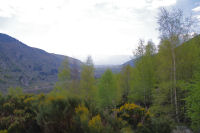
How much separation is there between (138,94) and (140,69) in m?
3.21

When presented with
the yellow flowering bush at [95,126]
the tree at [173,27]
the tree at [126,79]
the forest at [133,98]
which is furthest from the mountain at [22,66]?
the yellow flowering bush at [95,126]

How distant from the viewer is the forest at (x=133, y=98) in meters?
3.77

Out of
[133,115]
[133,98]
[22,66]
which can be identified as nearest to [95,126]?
[133,115]

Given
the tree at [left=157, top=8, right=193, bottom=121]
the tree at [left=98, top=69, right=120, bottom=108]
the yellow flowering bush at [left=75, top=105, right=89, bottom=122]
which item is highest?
the tree at [left=157, top=8, right=193, bottom=121]

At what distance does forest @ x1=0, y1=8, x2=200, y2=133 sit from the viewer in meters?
3.77

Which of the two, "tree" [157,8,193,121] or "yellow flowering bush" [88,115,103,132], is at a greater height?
"tree" [157,8,193,121]

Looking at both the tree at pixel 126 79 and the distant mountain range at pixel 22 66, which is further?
the distant mountain range at pixel 22 66

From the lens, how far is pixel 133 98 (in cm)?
1716

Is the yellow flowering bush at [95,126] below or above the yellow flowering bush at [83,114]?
below

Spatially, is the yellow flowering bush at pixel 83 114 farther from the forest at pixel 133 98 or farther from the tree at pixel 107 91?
the tree at pixel 107 91

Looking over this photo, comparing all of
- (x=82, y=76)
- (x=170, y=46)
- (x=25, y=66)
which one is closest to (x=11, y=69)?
(x=25, y=66)

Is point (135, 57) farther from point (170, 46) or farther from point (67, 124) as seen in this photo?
point (67, 124)

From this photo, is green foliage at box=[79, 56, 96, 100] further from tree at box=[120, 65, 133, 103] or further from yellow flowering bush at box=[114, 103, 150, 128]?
yellow flowering bush at box=[114, 103, 150, 128]

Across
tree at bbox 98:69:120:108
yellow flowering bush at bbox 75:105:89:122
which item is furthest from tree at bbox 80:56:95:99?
yellow flowering bush at bbox 75:105:89:122
